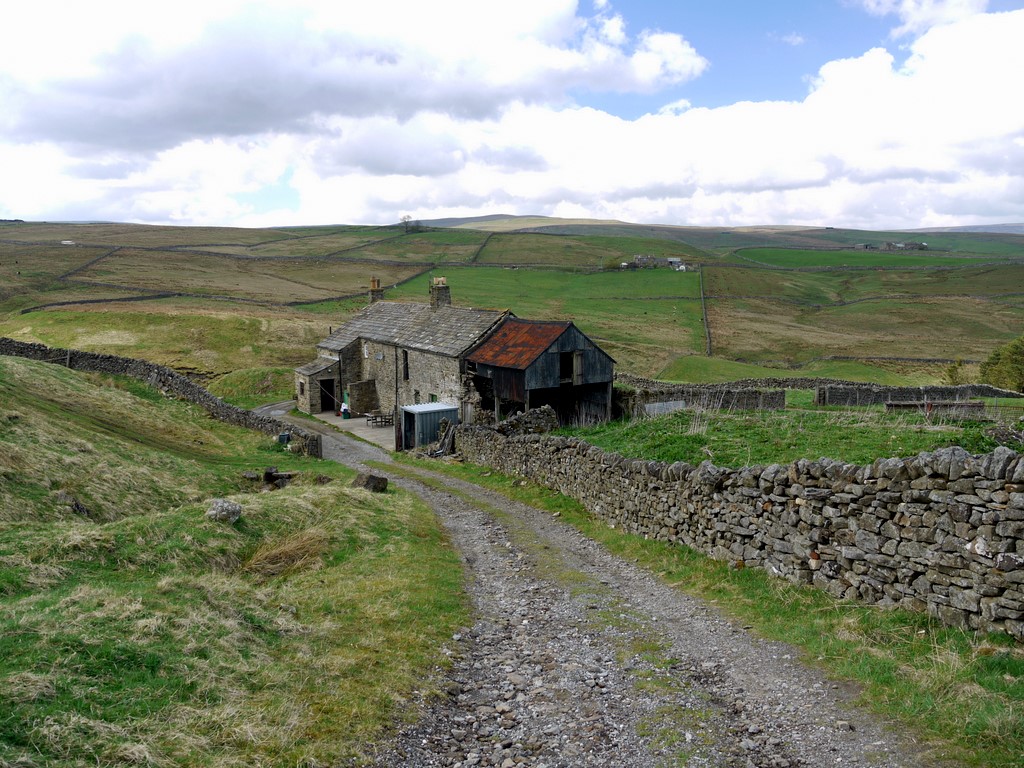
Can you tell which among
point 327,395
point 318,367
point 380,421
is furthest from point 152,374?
point 380,421

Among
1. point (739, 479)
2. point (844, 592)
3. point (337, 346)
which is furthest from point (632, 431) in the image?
point (337, 346)

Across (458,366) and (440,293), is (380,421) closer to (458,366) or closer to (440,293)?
(458,366)

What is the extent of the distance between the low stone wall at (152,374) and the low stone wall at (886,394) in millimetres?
A: 25563

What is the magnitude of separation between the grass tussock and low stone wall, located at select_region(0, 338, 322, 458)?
23.8 m

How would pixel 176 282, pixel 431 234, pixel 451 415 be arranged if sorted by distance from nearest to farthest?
pixel 451 415
pixel 176 282
pixel 431 234

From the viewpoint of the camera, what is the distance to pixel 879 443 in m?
14.0

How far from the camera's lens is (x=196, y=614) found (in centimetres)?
812

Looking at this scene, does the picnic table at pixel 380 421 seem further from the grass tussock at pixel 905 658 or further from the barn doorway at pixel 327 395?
the grass tussock at pixel 905 658

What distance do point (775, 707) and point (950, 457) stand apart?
3.67m

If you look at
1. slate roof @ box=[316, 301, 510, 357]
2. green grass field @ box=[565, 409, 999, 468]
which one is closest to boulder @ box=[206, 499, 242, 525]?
green grass field @ box=[565, 409, 999, 468]

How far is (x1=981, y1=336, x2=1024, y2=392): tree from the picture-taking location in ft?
144

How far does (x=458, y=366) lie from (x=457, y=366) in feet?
0.28

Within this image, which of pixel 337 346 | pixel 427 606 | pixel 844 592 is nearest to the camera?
pixel 844 592

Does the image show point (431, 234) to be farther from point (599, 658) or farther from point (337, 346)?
point (599, 658)
